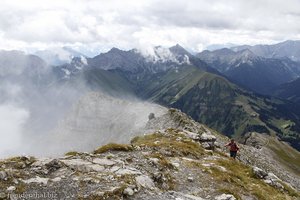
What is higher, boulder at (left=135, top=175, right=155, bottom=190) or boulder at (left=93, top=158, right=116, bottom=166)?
boulder at (left=93, top=158, right=116, bottom=166)

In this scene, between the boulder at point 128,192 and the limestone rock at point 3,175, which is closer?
the boulder at point 128,192

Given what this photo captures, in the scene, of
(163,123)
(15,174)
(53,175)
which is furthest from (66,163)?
(163,123)

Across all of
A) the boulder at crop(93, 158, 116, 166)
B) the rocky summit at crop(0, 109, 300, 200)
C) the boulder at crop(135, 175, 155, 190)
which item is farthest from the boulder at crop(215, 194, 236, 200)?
the boulder at crop(93, 158, 116, 166)

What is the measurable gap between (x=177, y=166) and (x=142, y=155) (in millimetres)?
3965

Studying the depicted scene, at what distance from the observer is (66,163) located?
34.5 m

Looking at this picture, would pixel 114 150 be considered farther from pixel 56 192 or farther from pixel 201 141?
pixel 201 141

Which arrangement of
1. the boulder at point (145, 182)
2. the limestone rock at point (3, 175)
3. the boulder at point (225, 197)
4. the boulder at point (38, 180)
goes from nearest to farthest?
1. the limestone rock at point (3, 175)
2. the boulder at point (38, 180)
3. the boulder at point (145, 182)
4. the boulder at point (225, 197)

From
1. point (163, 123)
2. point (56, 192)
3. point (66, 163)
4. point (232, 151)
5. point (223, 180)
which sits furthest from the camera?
point (163, 123)

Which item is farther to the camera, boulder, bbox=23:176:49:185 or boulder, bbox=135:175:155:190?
boulder, bbox=135:175:155:190

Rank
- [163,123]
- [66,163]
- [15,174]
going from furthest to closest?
[163,123]
[66,163]
[15,174]

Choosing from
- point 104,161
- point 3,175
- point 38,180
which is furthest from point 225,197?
point 3,175

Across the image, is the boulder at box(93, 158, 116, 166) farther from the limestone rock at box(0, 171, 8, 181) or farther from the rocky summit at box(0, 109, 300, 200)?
the limestone rock at box(0, 171, 8, 181)

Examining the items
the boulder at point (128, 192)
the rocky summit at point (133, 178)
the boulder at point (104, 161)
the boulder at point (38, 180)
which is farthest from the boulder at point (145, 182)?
the boulder at point (38, 180)

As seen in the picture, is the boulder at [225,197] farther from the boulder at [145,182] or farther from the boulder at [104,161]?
the boulder at [104,161]
